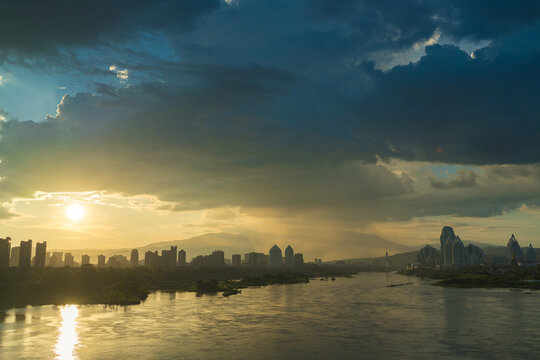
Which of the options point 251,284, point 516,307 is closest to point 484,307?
point 516,307

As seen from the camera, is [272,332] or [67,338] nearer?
[67,338]

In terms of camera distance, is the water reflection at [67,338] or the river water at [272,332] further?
the river water at [272,332]

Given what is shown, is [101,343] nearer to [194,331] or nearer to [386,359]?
[194,331]

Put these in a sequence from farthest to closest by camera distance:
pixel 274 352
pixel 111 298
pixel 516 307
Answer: pixel 111 298 < pixel 516 307 < pixel 274 352

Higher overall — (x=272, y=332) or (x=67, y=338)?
(x=67, y=338)

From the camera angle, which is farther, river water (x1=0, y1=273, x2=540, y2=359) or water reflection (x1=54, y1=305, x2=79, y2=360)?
river water (x1=0, y1=273, x2=540, y2=359)
